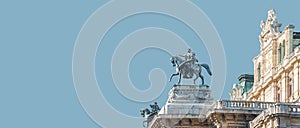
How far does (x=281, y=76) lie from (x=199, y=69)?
36.4 ft

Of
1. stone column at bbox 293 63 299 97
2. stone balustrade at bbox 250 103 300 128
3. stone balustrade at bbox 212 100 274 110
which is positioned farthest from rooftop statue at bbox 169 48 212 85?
stone balustrade at bbox 250 103 300 128

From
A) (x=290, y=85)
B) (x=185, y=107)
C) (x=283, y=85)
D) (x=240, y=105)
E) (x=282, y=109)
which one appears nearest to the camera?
(x=282, y=109)

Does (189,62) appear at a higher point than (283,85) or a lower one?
lower

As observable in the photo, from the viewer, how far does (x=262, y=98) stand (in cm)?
14412

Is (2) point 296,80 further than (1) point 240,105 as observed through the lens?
Yes

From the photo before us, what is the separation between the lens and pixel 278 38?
13975 cm

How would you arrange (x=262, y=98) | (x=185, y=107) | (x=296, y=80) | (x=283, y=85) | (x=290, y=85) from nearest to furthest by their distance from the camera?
(x=185, y=107)
(x=296, y=80)
(x=290, y=85)
(x=283, y=85)
(x=262, y=98)

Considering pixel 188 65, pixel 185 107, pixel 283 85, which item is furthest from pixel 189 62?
pixel 283 85

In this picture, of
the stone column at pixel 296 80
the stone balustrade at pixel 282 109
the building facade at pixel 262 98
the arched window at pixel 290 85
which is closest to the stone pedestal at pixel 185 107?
the building facade at pixel 262 98

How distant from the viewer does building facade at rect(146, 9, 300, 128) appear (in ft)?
361

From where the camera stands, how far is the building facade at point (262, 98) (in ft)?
361

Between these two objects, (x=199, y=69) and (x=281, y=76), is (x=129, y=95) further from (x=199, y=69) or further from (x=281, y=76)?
(x=281, y=76)

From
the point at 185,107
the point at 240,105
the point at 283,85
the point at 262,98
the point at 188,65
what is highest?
the point at 262,98

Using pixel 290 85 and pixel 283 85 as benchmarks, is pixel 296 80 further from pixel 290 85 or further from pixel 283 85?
pixel 283 85
